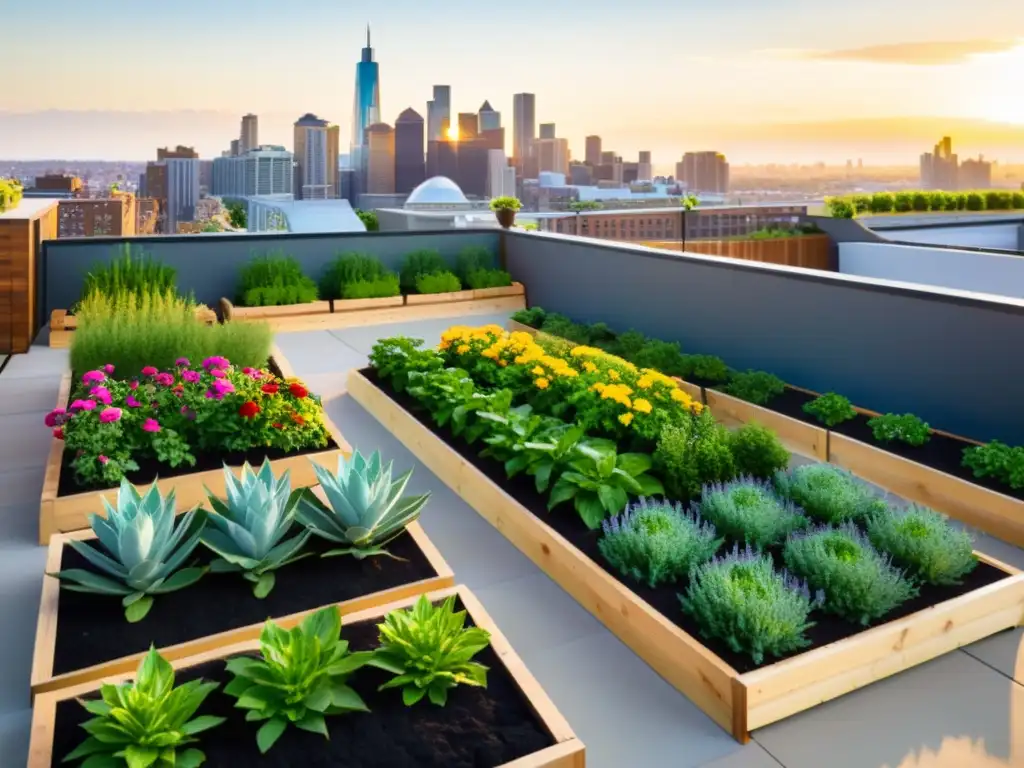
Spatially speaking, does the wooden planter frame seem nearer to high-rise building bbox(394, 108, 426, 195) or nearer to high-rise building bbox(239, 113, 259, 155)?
high-rise building bbox(239, 113, 259, 155)

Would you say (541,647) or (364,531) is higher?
(364,531)

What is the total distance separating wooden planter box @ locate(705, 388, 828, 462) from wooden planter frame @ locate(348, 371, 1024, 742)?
4.45 ft

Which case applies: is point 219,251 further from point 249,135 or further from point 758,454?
point 249,135

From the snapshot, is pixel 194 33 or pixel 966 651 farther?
pixel 194 33

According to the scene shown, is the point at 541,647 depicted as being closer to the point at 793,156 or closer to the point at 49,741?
the point at 49,741

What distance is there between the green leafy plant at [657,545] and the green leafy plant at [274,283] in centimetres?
507

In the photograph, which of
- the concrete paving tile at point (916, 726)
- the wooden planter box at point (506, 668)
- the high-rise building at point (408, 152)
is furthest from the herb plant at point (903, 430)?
the high-rise building at point (408, 152)

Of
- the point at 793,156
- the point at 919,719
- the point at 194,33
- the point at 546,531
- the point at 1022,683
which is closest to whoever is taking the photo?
the point at 919,719

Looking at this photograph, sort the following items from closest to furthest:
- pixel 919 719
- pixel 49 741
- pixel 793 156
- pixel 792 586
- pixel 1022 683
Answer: pixel 49 741 < pixel 919 719 < pixel 1022 683 < pixel 792 586 < pixel 793 156

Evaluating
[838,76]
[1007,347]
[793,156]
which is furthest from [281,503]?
[838,76]

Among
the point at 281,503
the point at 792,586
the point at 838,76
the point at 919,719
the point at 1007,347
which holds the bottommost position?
the point at 919,719

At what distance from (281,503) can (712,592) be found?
1.37 m

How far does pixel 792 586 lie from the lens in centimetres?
247

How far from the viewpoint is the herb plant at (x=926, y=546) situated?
261 cm
